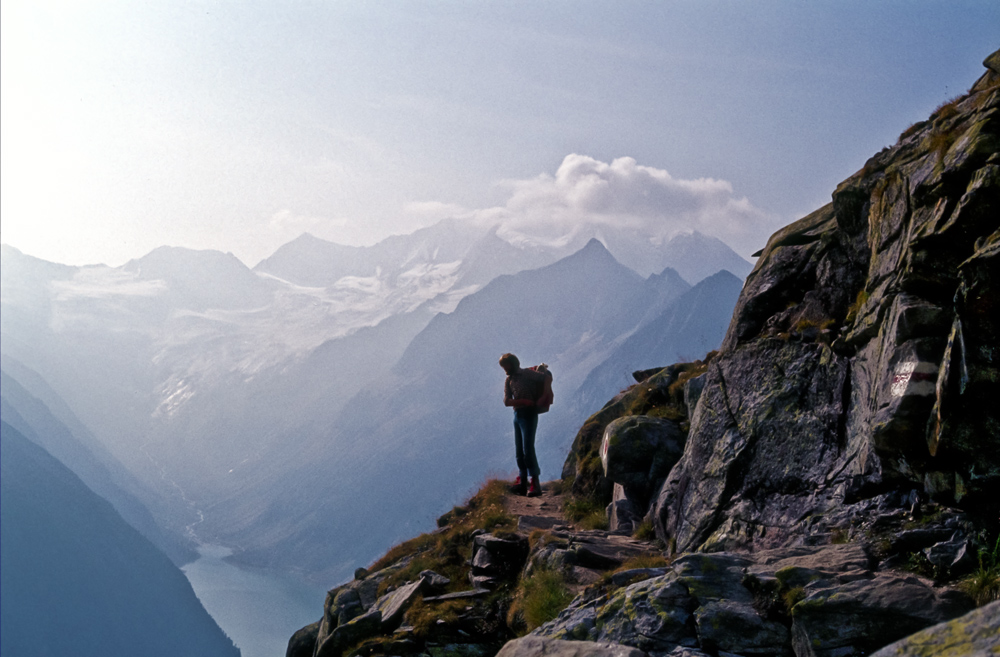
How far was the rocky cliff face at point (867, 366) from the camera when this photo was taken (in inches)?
334

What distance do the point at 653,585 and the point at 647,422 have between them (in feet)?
29.4

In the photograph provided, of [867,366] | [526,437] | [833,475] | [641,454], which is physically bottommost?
[833,475]

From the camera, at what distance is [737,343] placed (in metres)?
14.8

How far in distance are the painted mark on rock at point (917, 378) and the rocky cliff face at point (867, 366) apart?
0.02 metres

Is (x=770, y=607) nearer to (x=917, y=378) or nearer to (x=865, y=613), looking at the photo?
(x=865, y=613)

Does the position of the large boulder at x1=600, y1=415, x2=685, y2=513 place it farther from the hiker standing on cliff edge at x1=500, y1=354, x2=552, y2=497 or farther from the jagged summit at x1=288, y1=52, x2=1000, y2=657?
the hiker standing on cliff edge at x1=500, y1=354, x2=552, y2=497

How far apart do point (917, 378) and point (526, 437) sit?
1218 centimetres

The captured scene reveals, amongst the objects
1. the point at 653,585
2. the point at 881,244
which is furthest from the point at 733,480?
the point at 881,244

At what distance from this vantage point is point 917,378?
895 cm

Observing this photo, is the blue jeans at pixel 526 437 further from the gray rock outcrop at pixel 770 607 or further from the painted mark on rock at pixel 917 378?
the painted mark on rock at pixel 917 378

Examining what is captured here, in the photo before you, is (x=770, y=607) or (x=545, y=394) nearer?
(x=770, y=607)

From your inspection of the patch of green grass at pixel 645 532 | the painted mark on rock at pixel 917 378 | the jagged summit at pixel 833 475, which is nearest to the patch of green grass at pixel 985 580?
the jagged summit at pixel 833 475

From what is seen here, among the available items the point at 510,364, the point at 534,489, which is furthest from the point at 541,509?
the point at 510,364

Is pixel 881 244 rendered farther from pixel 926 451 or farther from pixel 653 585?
pixel 653 585
